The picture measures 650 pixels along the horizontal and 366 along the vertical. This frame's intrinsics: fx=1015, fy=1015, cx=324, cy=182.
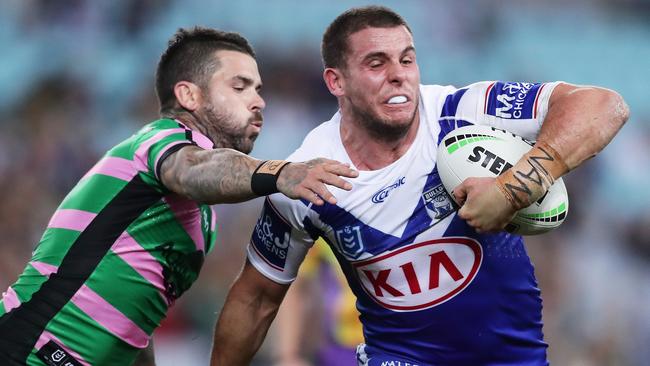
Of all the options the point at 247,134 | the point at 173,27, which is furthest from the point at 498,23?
the point at 247,134

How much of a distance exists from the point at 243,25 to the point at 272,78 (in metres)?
0.83

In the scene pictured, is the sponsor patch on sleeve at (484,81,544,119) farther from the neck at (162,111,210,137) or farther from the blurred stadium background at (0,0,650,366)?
the blurred stadium background at (0,0,650,366)

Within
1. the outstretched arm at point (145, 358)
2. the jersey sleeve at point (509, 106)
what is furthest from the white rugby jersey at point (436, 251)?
the outstretched arm at point (145, 358)

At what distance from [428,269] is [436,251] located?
0.31ft

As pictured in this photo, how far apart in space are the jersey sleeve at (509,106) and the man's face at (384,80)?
0.25 meters

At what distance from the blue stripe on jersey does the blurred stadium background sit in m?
5.25

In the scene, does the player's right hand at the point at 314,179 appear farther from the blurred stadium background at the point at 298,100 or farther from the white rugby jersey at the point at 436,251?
the blurred stadium background at the point at 298,100

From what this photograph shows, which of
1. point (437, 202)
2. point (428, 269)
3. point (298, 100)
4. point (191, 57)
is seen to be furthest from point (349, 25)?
point (298, 100)

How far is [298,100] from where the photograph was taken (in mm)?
11211

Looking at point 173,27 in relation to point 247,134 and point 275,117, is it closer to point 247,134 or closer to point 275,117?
point 275,117

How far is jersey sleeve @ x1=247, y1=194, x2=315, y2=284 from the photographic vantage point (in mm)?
4906

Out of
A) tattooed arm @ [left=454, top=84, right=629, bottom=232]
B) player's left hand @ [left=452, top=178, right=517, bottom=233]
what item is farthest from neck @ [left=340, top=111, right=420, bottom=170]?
player's left hand @ [left=452, top=178, right=517, bottom=233]

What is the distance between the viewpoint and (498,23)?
12.3 metres

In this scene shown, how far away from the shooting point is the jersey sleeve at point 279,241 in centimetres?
491
